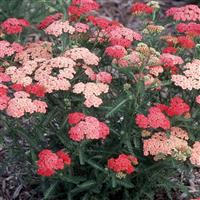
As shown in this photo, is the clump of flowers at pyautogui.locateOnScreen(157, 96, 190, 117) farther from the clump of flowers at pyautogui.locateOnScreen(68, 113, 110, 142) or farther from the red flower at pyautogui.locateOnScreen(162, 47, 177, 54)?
the red flower at pyautogui.locateOnScreen(162, 47, 177, 54)

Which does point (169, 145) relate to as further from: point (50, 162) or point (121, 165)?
point (50, 162)

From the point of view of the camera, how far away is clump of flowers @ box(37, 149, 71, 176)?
3871 millimetres

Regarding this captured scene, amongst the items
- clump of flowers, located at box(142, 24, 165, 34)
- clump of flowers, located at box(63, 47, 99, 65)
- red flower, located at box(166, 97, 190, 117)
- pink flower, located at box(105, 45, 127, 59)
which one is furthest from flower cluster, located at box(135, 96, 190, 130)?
clump of flowers, located at box(142, 24, 165, 34)

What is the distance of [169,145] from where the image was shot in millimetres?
4051

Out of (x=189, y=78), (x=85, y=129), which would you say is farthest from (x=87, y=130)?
(x=189, y=78)

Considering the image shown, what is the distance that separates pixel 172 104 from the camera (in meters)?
4.13

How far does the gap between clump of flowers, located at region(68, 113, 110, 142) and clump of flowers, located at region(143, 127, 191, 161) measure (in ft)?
1.27

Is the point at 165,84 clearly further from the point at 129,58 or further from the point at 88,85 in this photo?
the point at 88,85

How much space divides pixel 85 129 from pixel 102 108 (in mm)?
409

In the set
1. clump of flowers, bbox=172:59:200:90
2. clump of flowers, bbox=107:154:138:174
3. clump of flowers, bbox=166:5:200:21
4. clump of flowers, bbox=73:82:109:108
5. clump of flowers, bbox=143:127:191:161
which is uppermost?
clump of flowers, bbox=166:5:200:21

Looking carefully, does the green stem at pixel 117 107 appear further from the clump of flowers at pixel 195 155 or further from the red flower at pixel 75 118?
the clump of flowers at pixel 195 155

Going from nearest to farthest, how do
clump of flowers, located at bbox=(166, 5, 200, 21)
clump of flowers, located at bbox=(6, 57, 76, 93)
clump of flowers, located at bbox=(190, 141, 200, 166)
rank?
1. clump of flowers, located at bbox=(190, 141, 200, 166)
2. clump of flowers, located at bbox=(6, 57, 76, 93)
3. clump of flowers, located at bbox=(166, 5, 200, 21)

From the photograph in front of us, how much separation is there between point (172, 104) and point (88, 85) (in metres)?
0.69

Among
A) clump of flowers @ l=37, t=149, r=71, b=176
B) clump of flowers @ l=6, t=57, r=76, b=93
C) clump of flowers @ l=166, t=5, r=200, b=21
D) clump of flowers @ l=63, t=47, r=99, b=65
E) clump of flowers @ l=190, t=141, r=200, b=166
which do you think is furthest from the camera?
clump of flowers @ l=166, t=5, r=200, b=21
